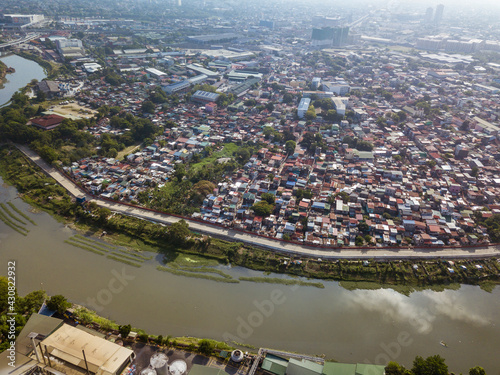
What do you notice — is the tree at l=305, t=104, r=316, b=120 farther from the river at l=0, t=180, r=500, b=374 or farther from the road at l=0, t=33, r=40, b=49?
the road at l=0, t=33, r=40, b=49

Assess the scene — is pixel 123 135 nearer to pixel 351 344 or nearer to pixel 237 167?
pixel 237 167

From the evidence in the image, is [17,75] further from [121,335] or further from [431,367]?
[431,367]

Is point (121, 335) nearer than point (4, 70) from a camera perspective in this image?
Yes

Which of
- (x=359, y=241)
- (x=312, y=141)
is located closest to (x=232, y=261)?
(x=359, y=241)

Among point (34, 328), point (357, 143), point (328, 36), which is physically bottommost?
point (34, 328)

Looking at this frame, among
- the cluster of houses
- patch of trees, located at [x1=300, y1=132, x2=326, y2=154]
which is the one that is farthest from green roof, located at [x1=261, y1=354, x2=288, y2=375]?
patch of trees, located at [x1=300, y1=132, x2=326, y2=154]

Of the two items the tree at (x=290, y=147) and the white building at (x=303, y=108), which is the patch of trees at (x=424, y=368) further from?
the white building at (x=303, y=108)
